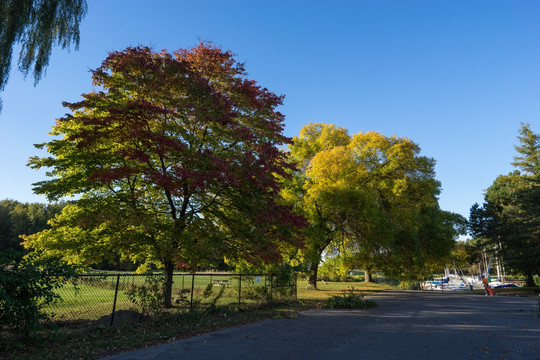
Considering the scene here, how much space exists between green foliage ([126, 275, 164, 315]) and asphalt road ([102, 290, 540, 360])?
2.07m

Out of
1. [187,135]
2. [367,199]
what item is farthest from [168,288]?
[367,199]

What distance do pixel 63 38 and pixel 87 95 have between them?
1.87 m

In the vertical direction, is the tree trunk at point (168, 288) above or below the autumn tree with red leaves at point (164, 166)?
below

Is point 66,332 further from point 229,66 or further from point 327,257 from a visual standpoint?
point 327,257

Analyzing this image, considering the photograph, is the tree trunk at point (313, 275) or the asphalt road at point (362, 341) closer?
the asphalt road at point (362, 341)

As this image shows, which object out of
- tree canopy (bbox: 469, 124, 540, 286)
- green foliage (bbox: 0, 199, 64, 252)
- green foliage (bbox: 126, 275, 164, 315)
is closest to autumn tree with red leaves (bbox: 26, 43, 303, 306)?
green foliage (bbox: 126, 275, 164, 315)

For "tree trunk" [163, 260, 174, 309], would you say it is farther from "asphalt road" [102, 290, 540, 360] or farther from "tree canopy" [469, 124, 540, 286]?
"tree canopy" [469, 124, 540, 286]

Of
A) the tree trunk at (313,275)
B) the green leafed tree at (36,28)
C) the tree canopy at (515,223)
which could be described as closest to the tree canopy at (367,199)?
the tree trunk at (313,275)

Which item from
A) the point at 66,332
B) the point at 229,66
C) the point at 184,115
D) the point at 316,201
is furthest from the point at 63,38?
the point at 316,201

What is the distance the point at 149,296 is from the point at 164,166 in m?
4.65

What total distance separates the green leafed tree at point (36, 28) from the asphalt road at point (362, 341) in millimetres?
8328

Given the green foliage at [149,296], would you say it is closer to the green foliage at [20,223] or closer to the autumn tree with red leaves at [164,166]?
Result: the autumn tree with red leaves at [164,166]

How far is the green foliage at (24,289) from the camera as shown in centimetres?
653

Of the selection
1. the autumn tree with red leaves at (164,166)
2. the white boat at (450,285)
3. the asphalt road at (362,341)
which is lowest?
the white boat at (450,285)
